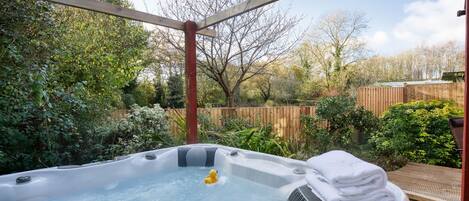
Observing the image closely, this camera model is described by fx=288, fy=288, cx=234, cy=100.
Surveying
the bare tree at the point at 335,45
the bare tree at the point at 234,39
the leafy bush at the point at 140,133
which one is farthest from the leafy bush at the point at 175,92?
the bare tree at the point at 335,45

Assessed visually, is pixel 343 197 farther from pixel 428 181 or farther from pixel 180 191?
pixel 428 181

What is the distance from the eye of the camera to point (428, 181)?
10.2 ft

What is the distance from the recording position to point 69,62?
4133mm

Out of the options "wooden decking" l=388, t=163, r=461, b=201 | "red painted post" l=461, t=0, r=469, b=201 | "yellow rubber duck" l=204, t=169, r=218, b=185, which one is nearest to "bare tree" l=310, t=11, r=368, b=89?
"wooden decking" l=388, t=163, r=461, b=201

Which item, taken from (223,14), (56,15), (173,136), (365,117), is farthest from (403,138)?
(56,15)

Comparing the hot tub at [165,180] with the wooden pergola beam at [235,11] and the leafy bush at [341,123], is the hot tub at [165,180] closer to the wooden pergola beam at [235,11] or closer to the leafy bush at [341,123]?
the wooden pergola beam at [235,11]

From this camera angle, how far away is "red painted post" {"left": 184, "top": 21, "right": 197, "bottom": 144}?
355cm

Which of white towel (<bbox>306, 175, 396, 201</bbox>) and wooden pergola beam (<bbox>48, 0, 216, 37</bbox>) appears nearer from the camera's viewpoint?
white towel (<bbox>306, 175, 396, 201</bbox>)

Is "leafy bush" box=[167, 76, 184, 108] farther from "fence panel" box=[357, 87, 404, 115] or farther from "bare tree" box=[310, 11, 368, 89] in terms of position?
"bare tree" box=[310, 11, 368, 89]

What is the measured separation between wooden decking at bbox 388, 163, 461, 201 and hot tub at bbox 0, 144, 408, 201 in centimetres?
131

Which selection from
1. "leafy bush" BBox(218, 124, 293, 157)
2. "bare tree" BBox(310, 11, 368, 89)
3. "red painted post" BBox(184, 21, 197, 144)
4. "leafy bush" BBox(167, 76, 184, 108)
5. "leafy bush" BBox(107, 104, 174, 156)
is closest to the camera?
"red painted post" BBox(184, 21, 197, 144)

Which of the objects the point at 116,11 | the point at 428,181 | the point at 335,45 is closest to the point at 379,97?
the point at 428,181

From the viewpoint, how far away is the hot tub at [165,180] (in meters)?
2.23

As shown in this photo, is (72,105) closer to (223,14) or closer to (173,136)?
(173,136)
